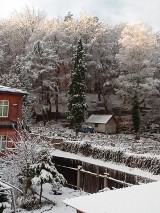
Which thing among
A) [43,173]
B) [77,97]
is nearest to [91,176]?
[43,173]

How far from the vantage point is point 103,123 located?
53562 millimetres

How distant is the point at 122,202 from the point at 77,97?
1415 inches

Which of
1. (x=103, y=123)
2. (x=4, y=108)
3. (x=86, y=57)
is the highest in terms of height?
(x=86, y=57)

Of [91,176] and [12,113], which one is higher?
[12,113]

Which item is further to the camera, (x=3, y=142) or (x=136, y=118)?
(x=136, y=118)

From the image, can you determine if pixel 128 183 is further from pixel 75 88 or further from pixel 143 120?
pixel 143 120

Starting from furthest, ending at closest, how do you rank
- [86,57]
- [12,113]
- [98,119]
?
[86,57] < [98,119] < [12,113]

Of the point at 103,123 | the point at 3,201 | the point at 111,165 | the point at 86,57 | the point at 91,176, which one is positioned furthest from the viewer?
the point at 86,57

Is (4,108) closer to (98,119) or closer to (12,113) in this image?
(12,113)

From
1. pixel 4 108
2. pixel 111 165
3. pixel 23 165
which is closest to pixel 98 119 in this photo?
pixel 4 108

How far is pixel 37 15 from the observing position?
66750mm

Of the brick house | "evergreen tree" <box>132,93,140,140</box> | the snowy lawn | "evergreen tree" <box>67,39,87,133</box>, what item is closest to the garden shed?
"evergreen tree" <box>132,93,140,140</box>

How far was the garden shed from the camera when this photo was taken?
53.7m

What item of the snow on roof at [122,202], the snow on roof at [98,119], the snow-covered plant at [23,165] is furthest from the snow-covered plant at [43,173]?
the snow on roof at [98,119]
